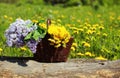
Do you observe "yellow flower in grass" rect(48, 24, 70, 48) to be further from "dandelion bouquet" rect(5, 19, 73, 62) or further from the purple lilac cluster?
the purple lilac cluster

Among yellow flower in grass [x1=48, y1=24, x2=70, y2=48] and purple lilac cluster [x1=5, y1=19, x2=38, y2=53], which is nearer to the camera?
yellow flower in grass [x1=48, y1=24, x2=70, y2=48]

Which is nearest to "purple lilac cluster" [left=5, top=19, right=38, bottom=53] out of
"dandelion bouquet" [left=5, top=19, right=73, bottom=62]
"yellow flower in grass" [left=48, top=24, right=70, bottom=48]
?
"dandelion bouquet" [left=5, top=19, right=73, bottom=62]

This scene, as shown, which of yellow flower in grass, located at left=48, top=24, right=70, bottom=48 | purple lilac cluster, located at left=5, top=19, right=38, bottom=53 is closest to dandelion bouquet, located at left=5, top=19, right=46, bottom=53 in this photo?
purple lilac cluster, located at left=5, top=19, right=38, bottom=53

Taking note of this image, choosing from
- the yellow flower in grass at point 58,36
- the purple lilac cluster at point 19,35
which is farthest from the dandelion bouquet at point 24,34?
the yellow flower in grass at point 58,36

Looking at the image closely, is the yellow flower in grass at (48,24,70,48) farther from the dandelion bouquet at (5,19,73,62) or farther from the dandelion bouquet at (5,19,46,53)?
the dandelion bouquet at (5,19,46,53)

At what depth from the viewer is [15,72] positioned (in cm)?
447

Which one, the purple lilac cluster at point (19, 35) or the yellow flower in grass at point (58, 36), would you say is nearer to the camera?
the yellow flower in grass at point (58, 36)

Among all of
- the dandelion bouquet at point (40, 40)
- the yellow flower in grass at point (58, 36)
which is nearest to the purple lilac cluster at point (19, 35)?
the dandelion bouquet at point (40, 40)

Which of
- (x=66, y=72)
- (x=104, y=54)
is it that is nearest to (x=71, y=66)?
(x=66, y=72)

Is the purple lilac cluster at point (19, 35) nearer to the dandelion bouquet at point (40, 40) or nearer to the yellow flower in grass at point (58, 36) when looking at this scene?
the dandelion bouquet at point (40, 40)

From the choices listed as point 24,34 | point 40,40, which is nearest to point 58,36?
point 40,40

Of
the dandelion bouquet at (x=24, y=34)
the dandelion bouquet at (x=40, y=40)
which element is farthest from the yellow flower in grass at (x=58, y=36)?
the dandelion bouquet at (x=24, y=34)

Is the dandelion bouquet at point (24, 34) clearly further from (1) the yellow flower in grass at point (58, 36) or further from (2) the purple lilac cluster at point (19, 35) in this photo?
(1) the yellow flower in grass at point (58, 36)

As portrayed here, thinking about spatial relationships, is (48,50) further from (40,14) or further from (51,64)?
(40,14)
